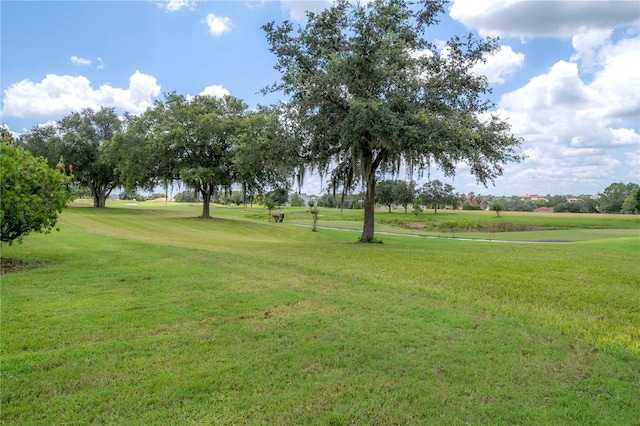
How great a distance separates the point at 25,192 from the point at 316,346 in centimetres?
753

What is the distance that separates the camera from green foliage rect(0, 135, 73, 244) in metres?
7.52

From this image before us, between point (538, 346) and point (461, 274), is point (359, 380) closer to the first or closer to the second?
point (538, 346)

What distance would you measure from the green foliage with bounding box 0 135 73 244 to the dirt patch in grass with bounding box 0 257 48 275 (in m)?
0.53

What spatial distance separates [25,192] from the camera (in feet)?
26.0

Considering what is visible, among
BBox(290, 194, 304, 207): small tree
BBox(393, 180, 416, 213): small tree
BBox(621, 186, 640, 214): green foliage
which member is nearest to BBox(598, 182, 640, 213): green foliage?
BBox(621, 186, 640, 214): green foliage

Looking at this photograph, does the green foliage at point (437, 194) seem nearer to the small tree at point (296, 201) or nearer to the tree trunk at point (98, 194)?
the small tree at point (296, 201)

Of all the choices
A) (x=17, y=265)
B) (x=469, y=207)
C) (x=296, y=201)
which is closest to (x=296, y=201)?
(x=296, y=201)

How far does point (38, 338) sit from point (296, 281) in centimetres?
421

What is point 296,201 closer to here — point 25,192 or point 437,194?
point 437,194

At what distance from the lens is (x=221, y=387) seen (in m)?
3.25

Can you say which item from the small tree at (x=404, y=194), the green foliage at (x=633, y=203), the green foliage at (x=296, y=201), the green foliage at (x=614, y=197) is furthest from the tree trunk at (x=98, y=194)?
the green foliage at (x=614, y=197)

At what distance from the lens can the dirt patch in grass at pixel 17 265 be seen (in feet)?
25.3

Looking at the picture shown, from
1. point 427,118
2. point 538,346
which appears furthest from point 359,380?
point 427,118

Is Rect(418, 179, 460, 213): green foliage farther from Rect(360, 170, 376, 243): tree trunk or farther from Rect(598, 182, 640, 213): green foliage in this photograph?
Rect(360, 170, 376, 243): tree trunk
